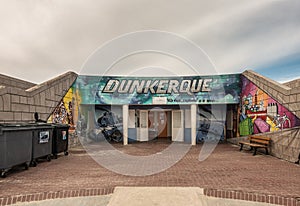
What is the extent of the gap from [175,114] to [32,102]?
862cm

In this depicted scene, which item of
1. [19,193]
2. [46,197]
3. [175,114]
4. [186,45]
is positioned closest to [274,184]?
[46,197]

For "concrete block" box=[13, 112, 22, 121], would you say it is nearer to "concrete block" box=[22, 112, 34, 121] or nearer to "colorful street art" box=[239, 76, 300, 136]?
"concrete block" box=[22, 112, 34, 121]

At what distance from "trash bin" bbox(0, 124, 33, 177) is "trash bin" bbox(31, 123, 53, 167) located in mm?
228

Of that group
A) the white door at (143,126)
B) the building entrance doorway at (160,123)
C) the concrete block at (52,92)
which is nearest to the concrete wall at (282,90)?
the white door at (143,126)

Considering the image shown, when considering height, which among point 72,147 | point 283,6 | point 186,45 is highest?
point 283,6

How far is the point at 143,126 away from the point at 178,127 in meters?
2.45

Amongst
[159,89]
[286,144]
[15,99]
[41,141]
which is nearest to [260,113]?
[286,144]

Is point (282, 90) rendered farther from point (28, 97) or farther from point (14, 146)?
point (28, 97)

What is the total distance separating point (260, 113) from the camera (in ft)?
30.1

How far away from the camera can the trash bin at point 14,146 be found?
4.62m

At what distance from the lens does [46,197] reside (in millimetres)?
3680

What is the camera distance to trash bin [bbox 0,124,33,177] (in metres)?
4.62

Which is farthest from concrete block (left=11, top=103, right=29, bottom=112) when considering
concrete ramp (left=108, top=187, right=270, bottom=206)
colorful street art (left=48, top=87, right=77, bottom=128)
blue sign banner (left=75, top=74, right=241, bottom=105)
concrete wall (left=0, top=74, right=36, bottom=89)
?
concrete ramp (left=108, top=187, right=270, bottom=206)

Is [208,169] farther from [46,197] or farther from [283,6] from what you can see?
[283,6]
